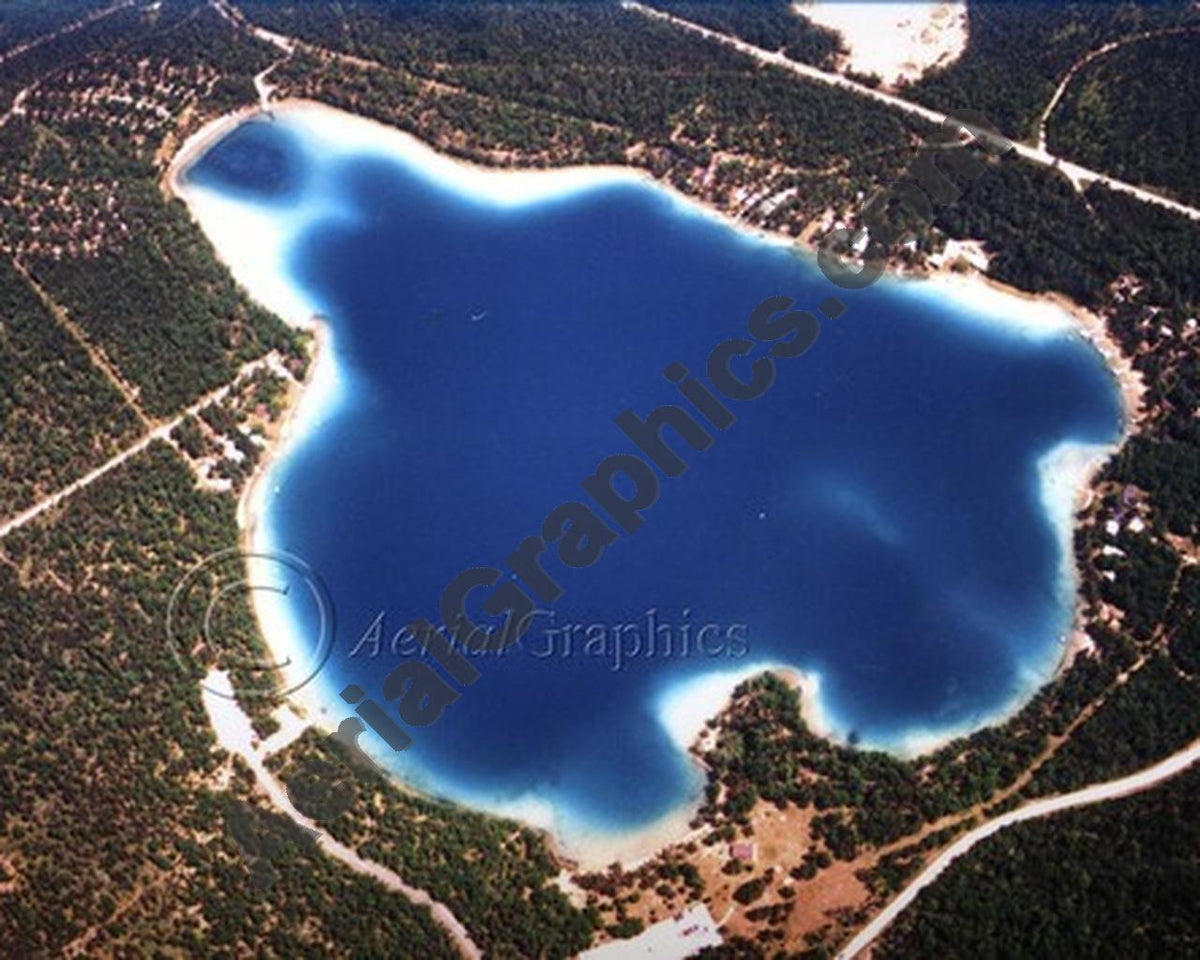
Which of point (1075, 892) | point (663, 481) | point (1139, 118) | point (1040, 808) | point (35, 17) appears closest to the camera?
point (1075, 892)

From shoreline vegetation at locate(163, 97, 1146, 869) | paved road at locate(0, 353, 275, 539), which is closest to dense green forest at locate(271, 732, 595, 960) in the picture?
shoreline vegetation at locate(163, 97, 1146, 869)

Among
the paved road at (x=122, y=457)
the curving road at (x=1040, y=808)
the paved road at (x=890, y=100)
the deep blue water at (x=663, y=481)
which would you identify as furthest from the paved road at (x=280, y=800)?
the paved road at (x=890, y=100)

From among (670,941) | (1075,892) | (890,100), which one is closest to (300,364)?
(670,941)

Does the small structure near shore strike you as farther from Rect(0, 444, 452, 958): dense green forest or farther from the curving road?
Rect(0, 444, 452, 958): dense green forest

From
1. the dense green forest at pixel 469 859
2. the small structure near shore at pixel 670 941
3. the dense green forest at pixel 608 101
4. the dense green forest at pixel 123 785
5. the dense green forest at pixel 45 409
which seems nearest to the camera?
the dense green forest at pixel 123 785

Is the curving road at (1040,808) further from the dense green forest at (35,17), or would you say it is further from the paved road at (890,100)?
the dense green forest at (35,17)

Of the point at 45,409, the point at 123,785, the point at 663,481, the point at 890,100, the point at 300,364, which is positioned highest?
the point at 890,100


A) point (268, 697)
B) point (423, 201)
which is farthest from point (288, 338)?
point (268, 697)

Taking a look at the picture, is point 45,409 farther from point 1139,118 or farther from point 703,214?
point 1139,118
